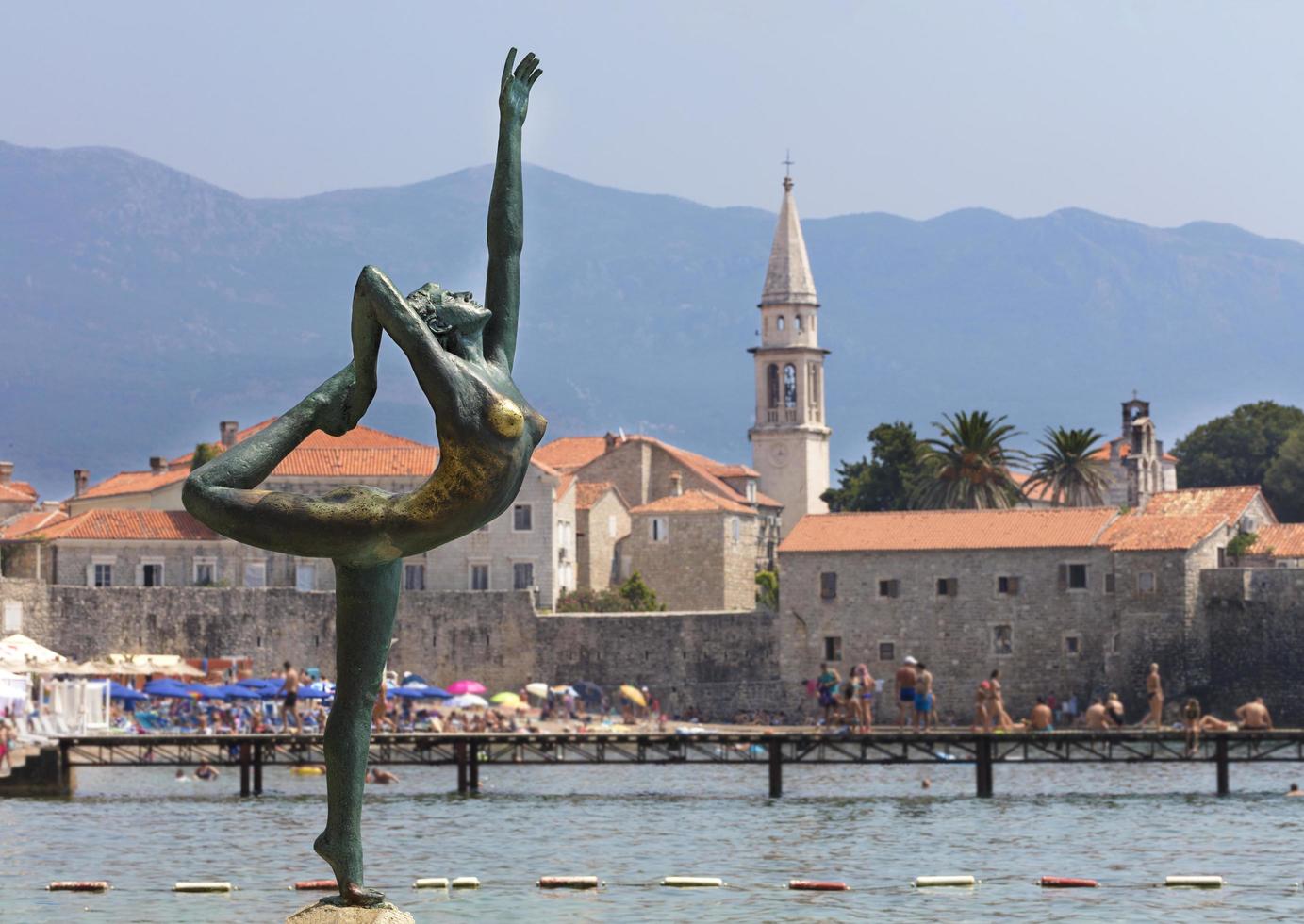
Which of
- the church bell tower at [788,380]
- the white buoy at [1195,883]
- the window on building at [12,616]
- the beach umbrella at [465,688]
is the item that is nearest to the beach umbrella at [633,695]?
the beach umbrella at [465,688]

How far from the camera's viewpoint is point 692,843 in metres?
34.7

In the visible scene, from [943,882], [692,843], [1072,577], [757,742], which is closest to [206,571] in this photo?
[1072,577]

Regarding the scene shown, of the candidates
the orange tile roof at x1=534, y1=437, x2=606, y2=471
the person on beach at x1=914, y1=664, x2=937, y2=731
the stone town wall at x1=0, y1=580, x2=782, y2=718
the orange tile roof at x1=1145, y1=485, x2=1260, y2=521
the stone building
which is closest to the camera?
the person on beach at x1=914, y1=664, x2=937, y2=731

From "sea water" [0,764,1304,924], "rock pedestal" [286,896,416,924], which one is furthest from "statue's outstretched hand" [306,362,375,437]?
"sea water" [0,764,1304,924]

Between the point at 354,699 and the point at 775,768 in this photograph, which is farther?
the point at 775,768

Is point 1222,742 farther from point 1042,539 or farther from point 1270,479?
point 1270,479

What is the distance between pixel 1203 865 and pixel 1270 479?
223ft

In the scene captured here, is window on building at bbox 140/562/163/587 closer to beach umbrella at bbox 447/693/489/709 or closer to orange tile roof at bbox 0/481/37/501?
beach umbrella at bbox 447/693/489/709

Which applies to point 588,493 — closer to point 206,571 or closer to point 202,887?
point 206,571

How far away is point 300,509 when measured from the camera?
1102cm

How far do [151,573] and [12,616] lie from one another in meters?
10.3

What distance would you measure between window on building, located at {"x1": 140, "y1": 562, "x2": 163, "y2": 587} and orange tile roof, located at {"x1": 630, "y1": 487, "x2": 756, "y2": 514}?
1882cm

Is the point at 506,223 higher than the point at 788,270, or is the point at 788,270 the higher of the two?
the point at 788,270

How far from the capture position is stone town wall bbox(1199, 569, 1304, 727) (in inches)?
2702
